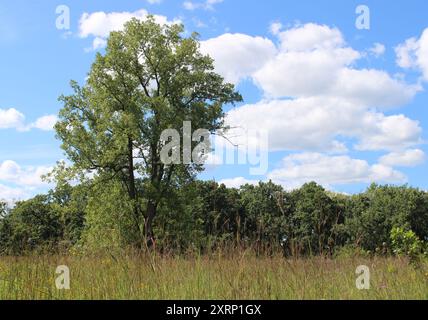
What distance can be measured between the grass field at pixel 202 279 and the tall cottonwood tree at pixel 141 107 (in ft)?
77.9

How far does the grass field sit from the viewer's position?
6.69 m

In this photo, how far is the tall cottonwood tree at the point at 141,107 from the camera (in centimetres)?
3216

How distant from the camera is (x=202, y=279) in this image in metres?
7.03

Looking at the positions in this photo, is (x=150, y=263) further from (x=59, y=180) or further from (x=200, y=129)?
(x=59, y=180)

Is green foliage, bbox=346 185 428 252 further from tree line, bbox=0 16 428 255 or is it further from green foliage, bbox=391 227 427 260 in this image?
green foliage, bbox=391 227 427 260

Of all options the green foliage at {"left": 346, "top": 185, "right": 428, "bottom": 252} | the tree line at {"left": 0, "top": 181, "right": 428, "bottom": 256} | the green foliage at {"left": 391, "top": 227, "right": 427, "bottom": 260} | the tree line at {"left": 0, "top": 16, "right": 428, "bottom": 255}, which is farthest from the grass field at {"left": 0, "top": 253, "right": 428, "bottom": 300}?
the green foliage at {"left": 346, "top": 185, "right": 428, "bottom": 252}

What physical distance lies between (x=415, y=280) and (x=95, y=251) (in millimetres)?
5353

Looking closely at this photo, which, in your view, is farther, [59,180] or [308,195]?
[308,195]

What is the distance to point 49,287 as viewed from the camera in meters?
6.72

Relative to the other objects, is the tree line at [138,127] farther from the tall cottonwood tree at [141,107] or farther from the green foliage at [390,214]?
the green foliage at [390,214]

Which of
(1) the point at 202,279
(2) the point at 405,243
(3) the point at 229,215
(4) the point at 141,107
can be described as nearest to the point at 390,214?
(3) the point at 229,215

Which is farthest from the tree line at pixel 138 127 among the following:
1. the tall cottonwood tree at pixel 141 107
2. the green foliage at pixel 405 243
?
the green foliage at pixel 405 243

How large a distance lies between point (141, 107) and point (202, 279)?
26460 mm

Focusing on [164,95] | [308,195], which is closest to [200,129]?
[164,95]
